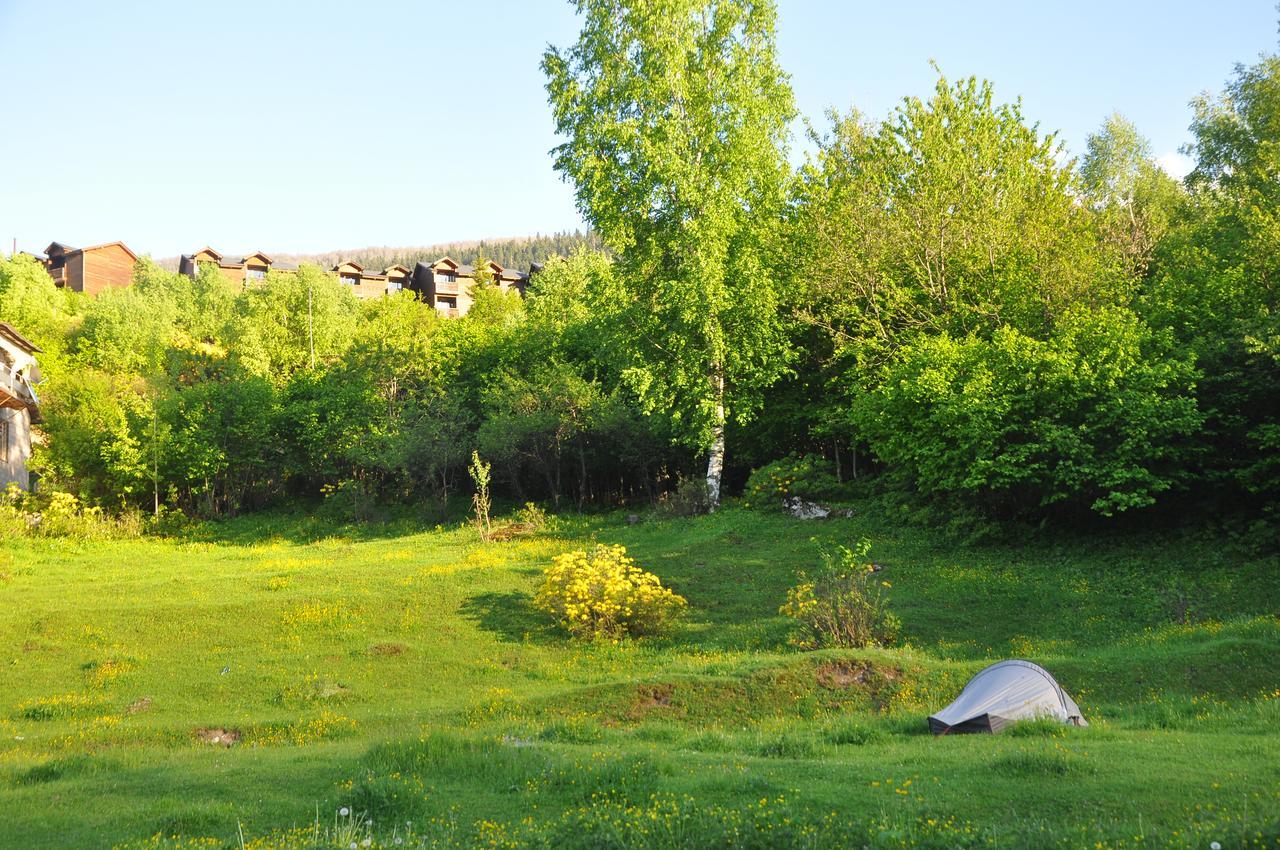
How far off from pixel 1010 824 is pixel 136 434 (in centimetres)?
4320

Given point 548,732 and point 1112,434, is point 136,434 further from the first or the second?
point 1112,434

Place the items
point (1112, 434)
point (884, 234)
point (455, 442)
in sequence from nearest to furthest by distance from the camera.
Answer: point (1112, 434) < point (884, 234) < point (455, 442)

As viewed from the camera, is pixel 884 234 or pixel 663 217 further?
pixel 663 217

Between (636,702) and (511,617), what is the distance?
7.43m

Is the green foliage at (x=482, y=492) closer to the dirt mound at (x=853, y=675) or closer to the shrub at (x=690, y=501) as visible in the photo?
the shrub at (x=690, y=501)

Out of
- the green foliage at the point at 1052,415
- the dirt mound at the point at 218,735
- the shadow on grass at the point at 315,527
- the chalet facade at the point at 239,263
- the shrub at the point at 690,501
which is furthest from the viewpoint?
the chalet facade at the point at 239,263

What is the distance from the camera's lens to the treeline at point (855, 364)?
2394cm

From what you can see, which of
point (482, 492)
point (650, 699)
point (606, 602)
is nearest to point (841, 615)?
point (606, 602)

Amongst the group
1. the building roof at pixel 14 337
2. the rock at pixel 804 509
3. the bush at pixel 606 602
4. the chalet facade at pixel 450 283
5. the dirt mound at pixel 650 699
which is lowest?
the dirt mound at pixel 650 699

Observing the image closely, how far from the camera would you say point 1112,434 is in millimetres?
23516

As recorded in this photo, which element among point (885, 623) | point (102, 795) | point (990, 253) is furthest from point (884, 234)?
point (102, 795)

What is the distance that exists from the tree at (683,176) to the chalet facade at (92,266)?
69.7 m

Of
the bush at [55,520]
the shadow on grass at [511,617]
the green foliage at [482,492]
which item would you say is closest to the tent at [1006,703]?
the shadow on grass at [511,617]

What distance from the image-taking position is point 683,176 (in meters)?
32.8
